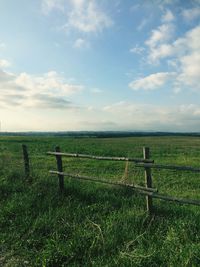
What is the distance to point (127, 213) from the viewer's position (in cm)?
593

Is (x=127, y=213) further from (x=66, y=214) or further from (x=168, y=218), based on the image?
(x=66, y=214)

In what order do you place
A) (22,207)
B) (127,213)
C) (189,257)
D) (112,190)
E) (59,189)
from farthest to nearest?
(112,190) → (59,189) → (22,207) → (127,213) → (189,257)

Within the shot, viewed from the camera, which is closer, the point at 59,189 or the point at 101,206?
the point at 101,206

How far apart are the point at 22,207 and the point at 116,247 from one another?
2.84 m

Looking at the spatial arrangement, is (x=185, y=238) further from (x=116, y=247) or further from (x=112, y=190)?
(x=112, y=190)

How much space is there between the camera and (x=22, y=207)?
6531mm

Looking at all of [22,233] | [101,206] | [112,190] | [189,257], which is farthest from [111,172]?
[189,257]

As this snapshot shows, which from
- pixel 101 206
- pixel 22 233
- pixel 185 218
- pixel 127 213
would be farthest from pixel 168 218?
pixel 22 233

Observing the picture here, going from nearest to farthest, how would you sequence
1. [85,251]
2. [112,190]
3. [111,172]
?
1. [85,251]
2. [112,190]
3. [111,172]

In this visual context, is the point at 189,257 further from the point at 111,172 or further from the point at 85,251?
the point at 111,172

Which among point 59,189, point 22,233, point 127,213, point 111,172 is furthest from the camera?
point 111,172

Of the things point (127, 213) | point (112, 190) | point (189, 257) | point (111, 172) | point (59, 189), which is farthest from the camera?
point (111, 172)

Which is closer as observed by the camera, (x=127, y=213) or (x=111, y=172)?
(x=127, y=213)

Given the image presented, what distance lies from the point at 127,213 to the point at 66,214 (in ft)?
4.54
